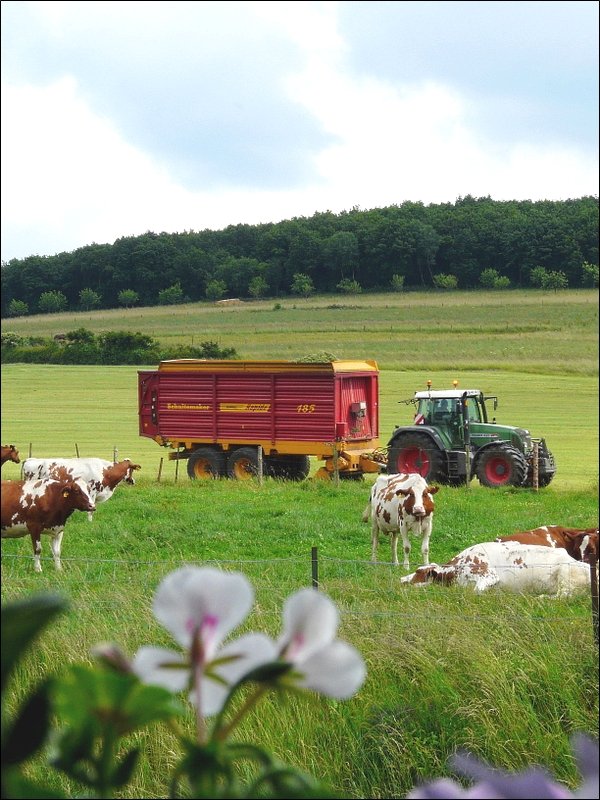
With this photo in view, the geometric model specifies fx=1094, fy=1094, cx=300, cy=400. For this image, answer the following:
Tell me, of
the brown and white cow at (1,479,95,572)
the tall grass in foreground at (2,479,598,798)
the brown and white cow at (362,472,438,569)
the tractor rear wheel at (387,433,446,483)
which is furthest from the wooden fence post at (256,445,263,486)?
the tall grass in foreground at (2,479,598,798)

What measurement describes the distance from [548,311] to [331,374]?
422cm

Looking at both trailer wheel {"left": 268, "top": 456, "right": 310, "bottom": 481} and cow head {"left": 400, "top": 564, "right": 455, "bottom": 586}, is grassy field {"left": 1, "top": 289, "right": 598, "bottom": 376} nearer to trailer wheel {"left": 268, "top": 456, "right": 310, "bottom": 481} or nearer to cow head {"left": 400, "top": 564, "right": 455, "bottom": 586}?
trailer wheel {"left": 268, "top": 456, "right": 310, "bottom": 481}

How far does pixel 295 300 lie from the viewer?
11.7 meters

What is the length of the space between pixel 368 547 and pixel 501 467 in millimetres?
4957

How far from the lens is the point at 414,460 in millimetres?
14336

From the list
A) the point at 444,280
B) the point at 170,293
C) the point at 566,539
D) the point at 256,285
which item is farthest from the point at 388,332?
the point at 566,539

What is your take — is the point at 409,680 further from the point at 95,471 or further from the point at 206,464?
the point at 206,464

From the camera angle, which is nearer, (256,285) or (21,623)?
(21,623)

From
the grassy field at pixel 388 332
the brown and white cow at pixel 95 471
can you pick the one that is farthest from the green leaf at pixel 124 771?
the grassy field at pixel 388 332

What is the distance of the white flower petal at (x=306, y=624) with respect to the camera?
0.23m

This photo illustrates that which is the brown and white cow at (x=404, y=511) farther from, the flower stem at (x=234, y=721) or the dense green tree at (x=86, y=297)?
the flower stem at (x=234, y=721)

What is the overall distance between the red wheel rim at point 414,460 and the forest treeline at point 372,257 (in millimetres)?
4479

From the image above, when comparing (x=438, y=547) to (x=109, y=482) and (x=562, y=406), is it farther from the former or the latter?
(x=562, y=406)

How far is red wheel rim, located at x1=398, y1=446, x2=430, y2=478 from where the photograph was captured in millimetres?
14164
